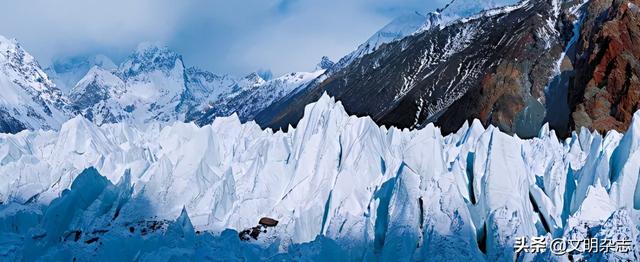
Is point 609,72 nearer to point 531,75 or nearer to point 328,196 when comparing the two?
point 531,75

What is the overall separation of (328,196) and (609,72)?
59.0 metres

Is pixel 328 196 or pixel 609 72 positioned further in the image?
pixel 609 72

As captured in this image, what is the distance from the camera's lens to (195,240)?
20.7 m

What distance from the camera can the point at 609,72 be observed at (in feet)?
244

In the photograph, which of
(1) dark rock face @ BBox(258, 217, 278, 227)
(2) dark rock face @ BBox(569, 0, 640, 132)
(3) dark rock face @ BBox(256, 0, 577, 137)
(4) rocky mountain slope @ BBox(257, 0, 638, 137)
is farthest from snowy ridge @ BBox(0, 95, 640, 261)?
(4) rocky mountain slope @ BBox(257, 0, 638, 137)

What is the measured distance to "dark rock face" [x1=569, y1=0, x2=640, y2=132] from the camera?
69.7m

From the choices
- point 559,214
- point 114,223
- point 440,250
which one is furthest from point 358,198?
point 114,223

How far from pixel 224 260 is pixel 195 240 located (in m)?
1.63

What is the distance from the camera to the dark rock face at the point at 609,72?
69.7 meters

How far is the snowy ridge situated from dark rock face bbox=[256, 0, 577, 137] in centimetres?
3422

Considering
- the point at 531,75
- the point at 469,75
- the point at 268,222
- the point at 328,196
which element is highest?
the point at 469,75

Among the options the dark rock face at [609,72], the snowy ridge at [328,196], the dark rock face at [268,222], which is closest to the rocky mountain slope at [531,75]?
the dark rock face at [609,72]

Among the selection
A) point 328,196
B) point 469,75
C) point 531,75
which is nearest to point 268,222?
point 328,196

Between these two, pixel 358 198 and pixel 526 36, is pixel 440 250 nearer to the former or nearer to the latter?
pixel 358 198
